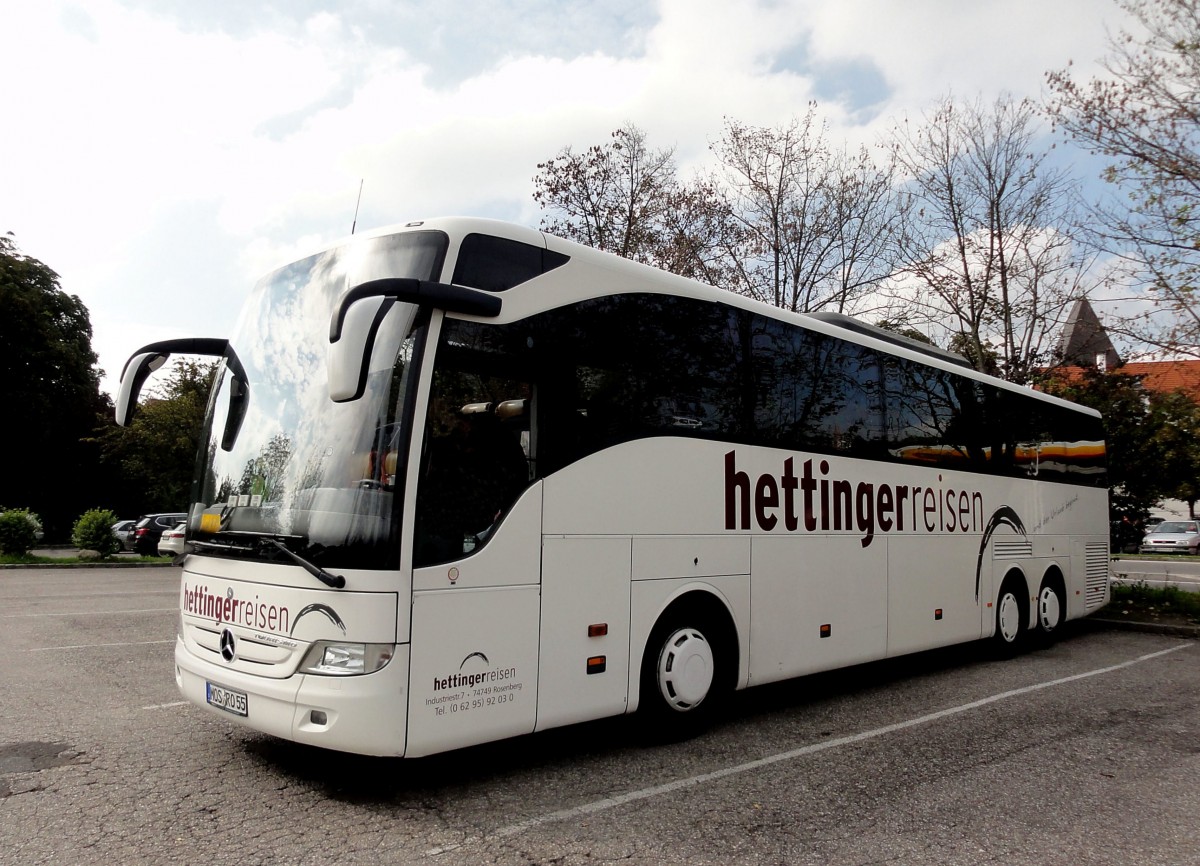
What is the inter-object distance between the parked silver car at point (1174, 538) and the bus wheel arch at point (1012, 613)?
115ft

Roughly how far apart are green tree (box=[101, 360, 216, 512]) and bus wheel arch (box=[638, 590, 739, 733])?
31009 millimetres

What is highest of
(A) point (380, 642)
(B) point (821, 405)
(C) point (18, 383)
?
(C) point (18, 383)

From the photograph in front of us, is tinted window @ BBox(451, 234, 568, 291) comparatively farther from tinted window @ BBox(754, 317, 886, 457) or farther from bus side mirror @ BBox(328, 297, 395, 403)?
tinted window @ BBox(754, 317, 886, 457)

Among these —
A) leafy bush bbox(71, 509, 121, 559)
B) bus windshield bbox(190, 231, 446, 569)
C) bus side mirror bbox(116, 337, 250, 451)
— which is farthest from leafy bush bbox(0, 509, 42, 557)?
bus windshield bbox(190, 231, 446, 569)

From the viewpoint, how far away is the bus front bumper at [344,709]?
4.68 meters

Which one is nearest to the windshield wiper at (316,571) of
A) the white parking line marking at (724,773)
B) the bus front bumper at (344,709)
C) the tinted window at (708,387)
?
the bus front bumper at (344,709)

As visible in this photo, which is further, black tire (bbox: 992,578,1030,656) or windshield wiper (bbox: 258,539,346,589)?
black tire (bbox: 992,578,1030,656)

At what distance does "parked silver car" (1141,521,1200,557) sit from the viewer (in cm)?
4072

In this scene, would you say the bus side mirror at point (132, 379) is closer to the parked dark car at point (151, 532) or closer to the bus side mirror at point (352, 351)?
the bus side mirror at point (352, 351)

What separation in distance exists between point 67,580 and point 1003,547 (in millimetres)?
19153

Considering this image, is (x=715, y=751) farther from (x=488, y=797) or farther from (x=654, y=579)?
(x=488, y=797)

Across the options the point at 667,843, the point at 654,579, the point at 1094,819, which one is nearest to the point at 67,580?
the point at 654,579

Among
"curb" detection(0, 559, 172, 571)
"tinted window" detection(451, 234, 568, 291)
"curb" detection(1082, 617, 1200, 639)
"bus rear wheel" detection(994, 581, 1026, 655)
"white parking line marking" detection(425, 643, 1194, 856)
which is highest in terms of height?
"tinted window" detection(451, 234, 568, 291)

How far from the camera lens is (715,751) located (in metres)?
6.36
